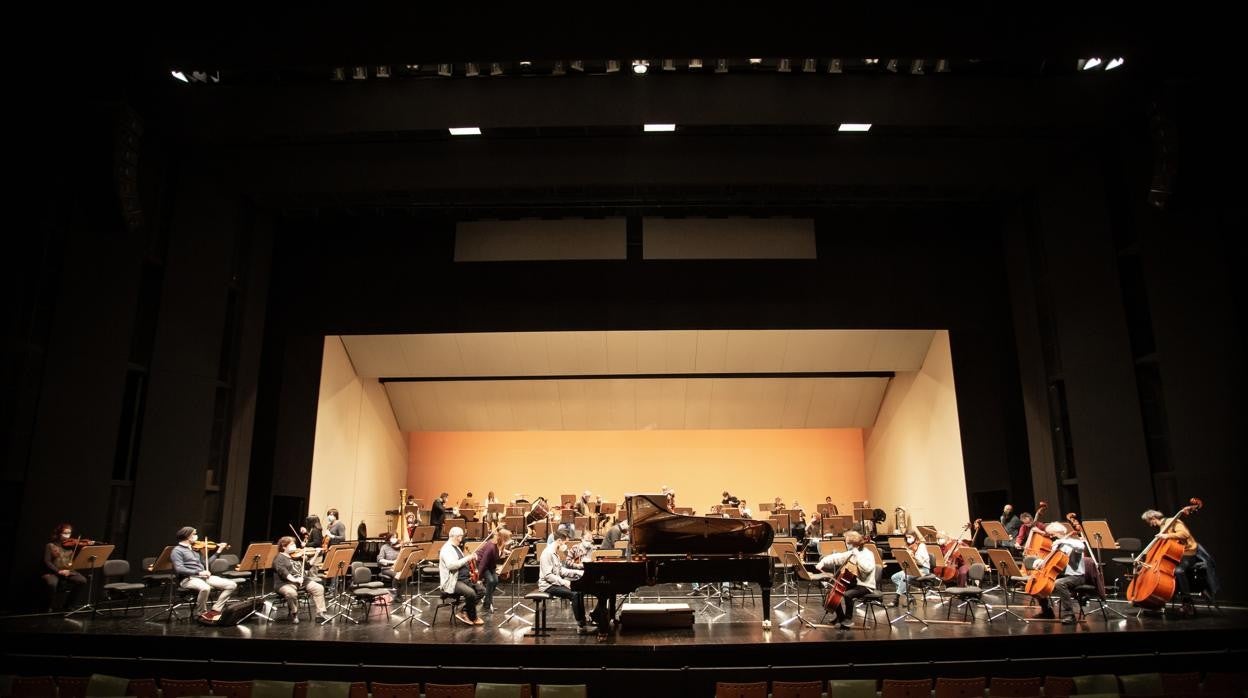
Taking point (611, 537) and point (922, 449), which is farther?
point (922, 449)

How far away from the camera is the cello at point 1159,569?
861 cm

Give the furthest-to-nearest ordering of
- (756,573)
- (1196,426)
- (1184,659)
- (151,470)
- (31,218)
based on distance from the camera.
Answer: (151,470) < (1196,426) < (31,218) < (756,573) < (1184,659)

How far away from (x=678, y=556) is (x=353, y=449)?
12.3 metres

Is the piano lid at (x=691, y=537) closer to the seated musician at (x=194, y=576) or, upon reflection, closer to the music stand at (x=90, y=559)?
the seated musician at (x=194, y=576)

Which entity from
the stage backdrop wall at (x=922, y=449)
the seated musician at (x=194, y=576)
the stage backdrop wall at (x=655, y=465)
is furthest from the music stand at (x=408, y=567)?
the stage backdrop wall at (x=655, y=465)

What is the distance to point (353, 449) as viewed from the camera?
18734 millimetres

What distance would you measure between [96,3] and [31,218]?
3.61m

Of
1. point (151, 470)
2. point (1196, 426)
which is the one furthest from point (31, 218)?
point (1196, 426)

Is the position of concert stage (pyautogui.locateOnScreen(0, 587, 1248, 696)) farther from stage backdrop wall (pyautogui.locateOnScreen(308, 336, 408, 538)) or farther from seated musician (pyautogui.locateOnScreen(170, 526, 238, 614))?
stage backdrop wall (pyautogui.locateOnScreen(308, 336, 408, 538))

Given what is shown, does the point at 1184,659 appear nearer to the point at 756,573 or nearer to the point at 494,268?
the point at 756,573

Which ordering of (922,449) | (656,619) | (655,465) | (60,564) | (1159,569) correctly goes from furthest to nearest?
(655,465)
(922,449)
(60,564)
(656,619)
(1159,569)

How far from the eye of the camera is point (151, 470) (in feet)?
39.3

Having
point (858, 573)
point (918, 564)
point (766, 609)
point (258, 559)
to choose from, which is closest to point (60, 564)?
point (258, 559)

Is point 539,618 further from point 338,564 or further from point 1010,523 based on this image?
point 1010,523
